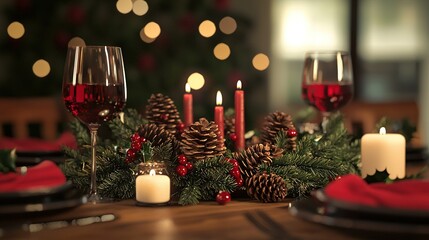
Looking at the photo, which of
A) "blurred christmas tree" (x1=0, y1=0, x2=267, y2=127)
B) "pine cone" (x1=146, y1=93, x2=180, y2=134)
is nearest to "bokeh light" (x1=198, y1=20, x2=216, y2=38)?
"blurred christmas tree" (x1=0, y1=0, x2=267, y2=127)

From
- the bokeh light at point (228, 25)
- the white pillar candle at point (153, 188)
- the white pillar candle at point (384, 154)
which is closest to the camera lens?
the white pillar candle at point (153, 188)

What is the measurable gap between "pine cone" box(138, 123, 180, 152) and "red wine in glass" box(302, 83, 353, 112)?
384 millimetres

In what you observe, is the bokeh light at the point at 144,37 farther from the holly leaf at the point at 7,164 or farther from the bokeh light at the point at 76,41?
the holly leaf at the point at 7,164

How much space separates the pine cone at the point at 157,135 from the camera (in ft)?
4.52

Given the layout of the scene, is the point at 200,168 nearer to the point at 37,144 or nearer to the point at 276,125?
the point at 276,125

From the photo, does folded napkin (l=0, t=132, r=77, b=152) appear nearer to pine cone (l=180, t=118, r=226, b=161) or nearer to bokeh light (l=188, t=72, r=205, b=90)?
pine cone (l=180, t=118, r=226, b=161)

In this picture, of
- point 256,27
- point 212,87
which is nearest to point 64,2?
point 212,87

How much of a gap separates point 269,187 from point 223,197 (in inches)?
3.1

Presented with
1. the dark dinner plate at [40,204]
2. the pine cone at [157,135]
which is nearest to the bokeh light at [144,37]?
the pine cone at [157,135]

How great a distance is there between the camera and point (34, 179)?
1.15 meters

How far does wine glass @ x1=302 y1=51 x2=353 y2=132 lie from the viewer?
1630 mm

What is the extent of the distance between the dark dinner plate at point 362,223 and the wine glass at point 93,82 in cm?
42

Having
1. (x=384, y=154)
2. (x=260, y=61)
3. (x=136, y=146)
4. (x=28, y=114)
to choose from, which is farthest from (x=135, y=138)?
(x=260, y=61)

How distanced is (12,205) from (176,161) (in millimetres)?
350
